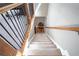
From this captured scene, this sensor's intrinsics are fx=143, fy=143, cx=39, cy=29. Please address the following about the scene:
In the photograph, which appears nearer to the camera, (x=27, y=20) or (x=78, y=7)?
(x=78, y=7)

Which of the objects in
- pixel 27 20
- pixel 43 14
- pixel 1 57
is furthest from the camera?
pixel 43 14

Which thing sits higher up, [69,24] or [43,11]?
[69,24]

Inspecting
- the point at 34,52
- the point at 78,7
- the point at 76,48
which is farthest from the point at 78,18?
the point at 34,52

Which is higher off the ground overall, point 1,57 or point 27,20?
point 1,57

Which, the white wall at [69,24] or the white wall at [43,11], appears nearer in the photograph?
the white wall at [69,24]

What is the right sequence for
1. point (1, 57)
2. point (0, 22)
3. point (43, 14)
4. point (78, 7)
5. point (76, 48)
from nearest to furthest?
point (1, 57) → point (0, 22) → point (78, 7) → point (76, 48) → point (43, 14)

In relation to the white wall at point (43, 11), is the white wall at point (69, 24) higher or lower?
higher

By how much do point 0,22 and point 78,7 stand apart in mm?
948

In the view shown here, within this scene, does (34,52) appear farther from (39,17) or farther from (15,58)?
(39,17)

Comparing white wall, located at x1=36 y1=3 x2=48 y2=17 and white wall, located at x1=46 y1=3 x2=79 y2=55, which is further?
white wall, located at x1=36 y1=3 x2=48 y2=17

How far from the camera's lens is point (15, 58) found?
1277mm

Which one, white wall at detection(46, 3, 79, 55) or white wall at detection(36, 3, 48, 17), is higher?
white wall at detection(46, 3, 79, 55)

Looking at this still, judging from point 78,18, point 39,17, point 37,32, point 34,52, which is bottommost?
point 37,32

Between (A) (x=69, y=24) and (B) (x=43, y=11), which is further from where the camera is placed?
(B) (x=43, y=11)
